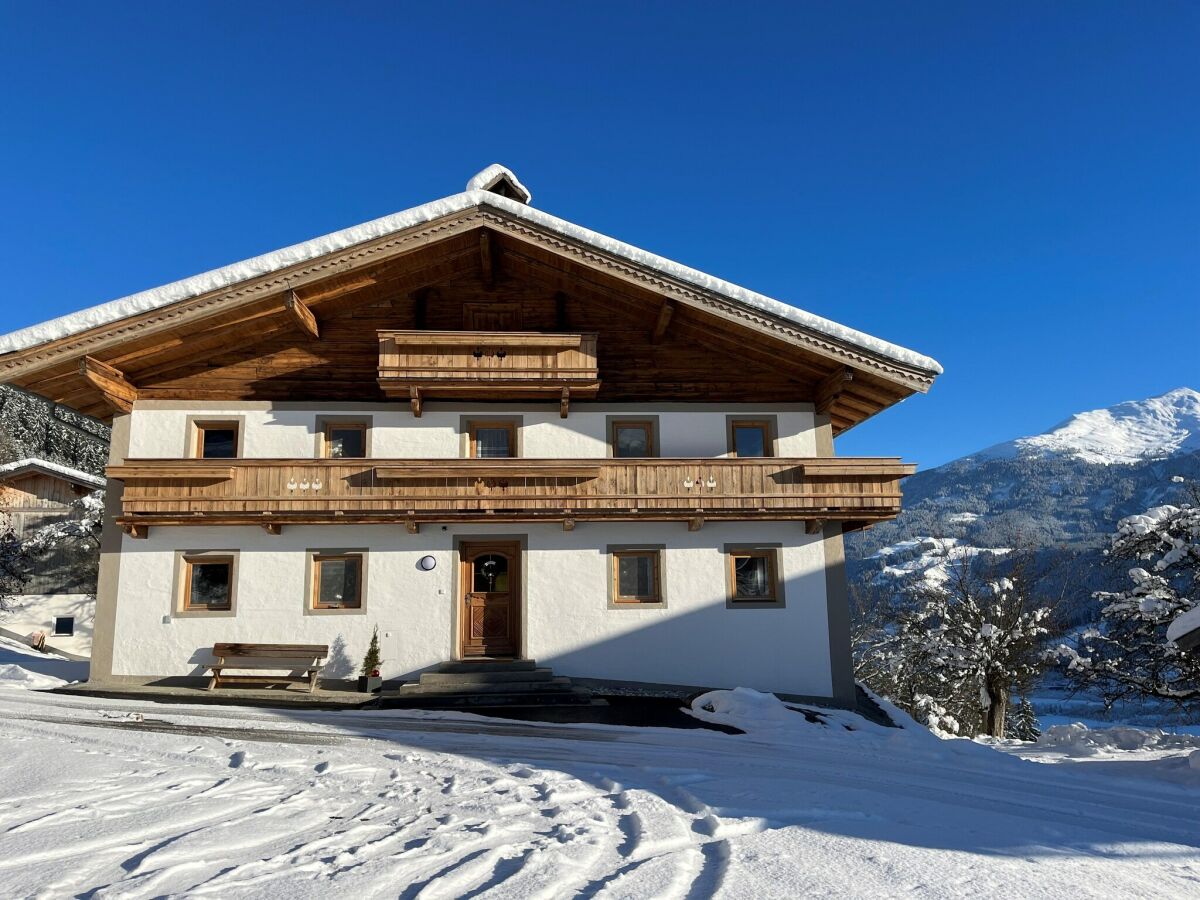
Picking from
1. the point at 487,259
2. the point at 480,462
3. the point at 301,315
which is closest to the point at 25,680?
the point at 301,315

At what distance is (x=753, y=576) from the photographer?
602 inches

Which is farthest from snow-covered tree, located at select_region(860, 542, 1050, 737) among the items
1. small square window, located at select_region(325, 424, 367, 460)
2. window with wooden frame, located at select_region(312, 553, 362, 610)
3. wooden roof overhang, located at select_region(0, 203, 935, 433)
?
small square window, located at select_region(325, 424, 367, 460)

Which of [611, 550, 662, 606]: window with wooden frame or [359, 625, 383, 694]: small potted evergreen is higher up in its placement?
[611, 550, 662, 606]: window with wooden frame

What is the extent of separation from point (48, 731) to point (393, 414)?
300 inches

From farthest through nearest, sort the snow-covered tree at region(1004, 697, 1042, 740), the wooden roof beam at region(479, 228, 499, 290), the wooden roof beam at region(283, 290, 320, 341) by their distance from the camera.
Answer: the snow-covered tree at region(1004, 697, 1042, 740) → the wooden roof beam at region(479, 228, 499, 290) → the wooden roof beam at region(283, 290, 320, 341)

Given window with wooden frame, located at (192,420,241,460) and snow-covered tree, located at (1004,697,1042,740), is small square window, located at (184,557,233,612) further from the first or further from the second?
snow-covered tree, located at (1004,697,1042,740)

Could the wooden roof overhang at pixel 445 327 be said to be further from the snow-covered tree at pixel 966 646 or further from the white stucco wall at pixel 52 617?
the white stucco wall at pixel 52 617

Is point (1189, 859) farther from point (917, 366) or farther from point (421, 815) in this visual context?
point (917, 366)

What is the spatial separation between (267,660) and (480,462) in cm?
482

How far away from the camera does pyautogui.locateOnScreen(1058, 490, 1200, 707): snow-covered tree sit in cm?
1817

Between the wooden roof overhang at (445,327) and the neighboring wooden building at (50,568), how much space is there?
15086mm

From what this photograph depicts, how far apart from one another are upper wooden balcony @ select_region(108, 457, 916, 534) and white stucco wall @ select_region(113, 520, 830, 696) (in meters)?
0.56

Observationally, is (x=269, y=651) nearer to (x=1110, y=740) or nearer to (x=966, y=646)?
(x=1110, y=740)

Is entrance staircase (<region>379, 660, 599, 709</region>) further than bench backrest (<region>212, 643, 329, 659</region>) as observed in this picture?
No
